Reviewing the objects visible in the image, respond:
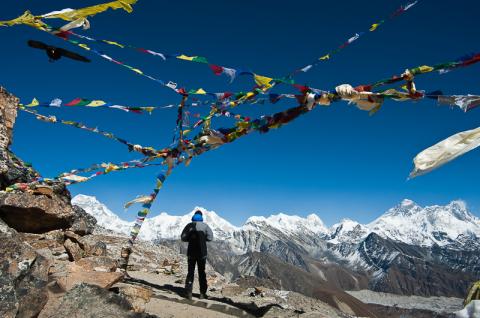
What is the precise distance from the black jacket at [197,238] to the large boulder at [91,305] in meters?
5.36

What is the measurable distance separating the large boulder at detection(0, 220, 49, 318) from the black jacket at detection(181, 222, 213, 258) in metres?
5.85

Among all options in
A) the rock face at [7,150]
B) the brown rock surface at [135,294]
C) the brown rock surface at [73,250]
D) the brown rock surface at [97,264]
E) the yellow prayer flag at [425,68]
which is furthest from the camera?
the rock face at [7,150]

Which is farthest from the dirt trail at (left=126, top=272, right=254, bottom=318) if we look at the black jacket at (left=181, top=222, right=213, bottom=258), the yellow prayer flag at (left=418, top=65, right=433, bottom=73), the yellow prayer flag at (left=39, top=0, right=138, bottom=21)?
the yellow prayer flag at (left=418, top=65, right=433, bottom=73)

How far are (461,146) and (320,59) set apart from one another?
18.4 ft

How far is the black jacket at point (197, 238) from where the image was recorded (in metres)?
Answer: 12.9

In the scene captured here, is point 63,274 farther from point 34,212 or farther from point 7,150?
point 7,150

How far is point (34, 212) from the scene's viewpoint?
13.3 m

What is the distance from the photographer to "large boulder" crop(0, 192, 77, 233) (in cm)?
1277

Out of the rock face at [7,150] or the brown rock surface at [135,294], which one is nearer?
the brown rock surface at [135,294]

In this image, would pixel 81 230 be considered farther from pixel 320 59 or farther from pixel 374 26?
pixel 374 26

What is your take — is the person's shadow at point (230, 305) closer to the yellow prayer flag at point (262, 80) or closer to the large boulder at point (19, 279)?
the large boulder at point (19, 279)

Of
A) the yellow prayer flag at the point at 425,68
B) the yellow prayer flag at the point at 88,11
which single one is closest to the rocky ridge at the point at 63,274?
the yellow prayer flag at the point at 88,11

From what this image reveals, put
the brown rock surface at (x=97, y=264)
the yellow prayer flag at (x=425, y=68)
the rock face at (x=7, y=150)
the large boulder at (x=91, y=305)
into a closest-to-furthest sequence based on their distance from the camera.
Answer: the large boulder at (x=91, y=305) < the yellow prayer flag at (x=425, y=68) < the brown rock surface at (x=97, y=264) < the rock face at (x=7, y=150)

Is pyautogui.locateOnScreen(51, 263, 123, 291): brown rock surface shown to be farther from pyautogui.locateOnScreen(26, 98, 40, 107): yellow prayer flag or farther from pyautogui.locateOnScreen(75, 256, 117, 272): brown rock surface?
pyautogui.locateOnScreen(26, 98, 40, 107): yellow prayer flag
